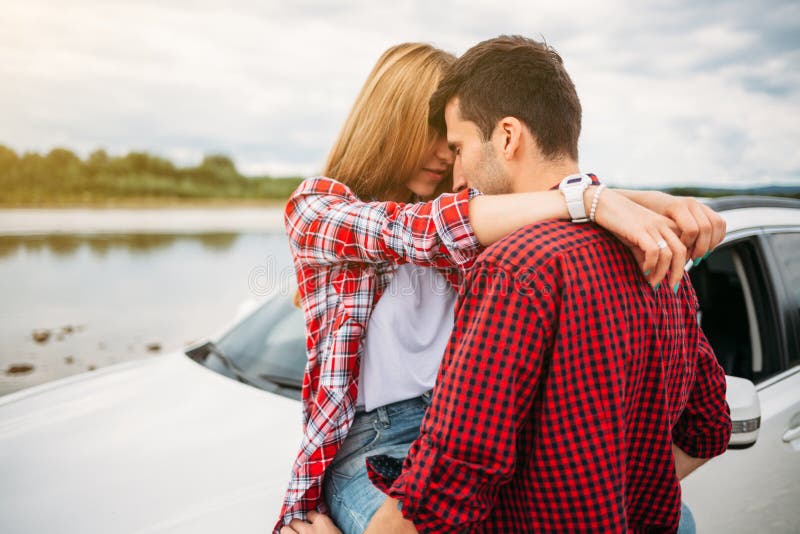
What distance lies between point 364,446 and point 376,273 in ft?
1.51

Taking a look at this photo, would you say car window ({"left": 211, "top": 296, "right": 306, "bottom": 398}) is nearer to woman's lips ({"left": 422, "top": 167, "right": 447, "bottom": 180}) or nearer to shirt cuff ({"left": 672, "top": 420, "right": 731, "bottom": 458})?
woman's lips ({"left": 422, "top": 167, "right": 447, "bottom": 180})

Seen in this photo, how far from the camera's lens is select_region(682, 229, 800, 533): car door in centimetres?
180

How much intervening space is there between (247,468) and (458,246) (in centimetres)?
99

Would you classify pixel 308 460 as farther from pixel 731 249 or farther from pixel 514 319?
pixel 731 249

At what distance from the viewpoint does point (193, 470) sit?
1614mm

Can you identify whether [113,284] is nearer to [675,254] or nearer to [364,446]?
[364,446]

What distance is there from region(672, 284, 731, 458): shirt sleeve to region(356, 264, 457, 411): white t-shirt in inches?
25.3

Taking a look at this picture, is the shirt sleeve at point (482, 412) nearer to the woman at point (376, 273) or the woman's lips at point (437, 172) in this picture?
the woman at point (376, 273)

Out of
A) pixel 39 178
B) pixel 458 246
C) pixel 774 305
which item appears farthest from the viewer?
pixel 39 178

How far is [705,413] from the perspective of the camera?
133 cm

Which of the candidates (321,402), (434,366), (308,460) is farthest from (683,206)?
(308,460)

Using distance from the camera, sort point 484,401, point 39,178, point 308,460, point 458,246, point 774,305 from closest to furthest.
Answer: point 484,401
point 458,246
point 308,460
point 774,305
point 39,178

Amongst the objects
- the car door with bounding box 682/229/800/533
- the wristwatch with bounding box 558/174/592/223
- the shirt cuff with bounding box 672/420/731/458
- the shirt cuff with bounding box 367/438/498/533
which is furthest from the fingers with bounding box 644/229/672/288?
the car door with bounding box 682/229/800/533

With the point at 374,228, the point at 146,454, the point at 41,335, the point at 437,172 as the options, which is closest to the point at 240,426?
the point at 146,454
